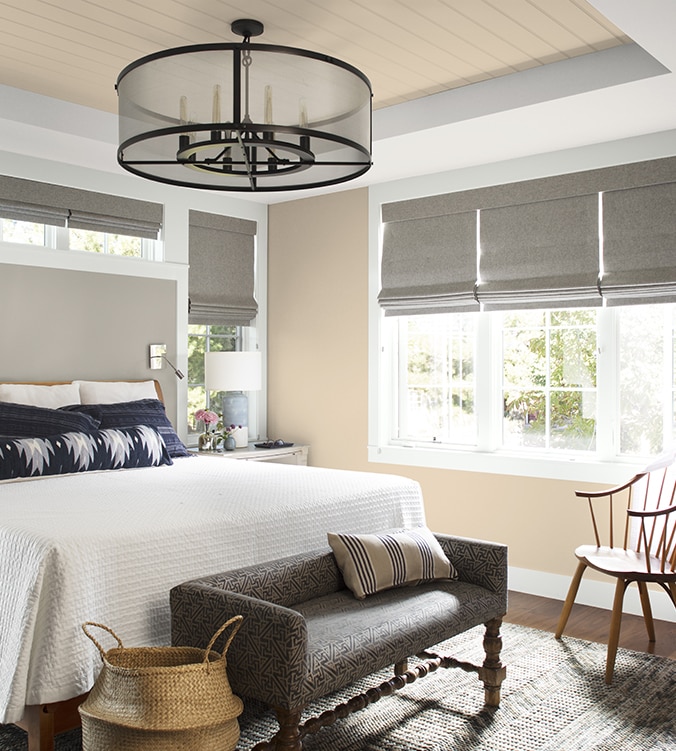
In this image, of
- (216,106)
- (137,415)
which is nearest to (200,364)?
(137,415)

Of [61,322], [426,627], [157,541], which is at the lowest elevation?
[426,627]

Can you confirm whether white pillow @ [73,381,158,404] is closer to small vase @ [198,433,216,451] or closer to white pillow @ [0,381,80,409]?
white pillow @ [0,381,80,409]

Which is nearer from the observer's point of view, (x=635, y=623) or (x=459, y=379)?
(x=635, y=623)

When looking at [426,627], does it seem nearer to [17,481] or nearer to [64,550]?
[64,550]

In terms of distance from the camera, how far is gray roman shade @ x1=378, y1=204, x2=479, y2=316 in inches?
194

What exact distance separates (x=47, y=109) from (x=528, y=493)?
11.1ft

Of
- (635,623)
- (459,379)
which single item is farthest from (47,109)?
(635,623)

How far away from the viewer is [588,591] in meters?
4.41

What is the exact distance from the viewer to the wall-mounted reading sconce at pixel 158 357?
203 inches

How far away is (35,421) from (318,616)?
202cm

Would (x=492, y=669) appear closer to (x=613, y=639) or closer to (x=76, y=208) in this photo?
(x=613, y=639)

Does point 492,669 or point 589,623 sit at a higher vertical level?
point 492,669

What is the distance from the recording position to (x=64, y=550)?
2.44m

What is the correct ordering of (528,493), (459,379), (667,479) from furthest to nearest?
(459,379) < (528,493) < (667,479)
